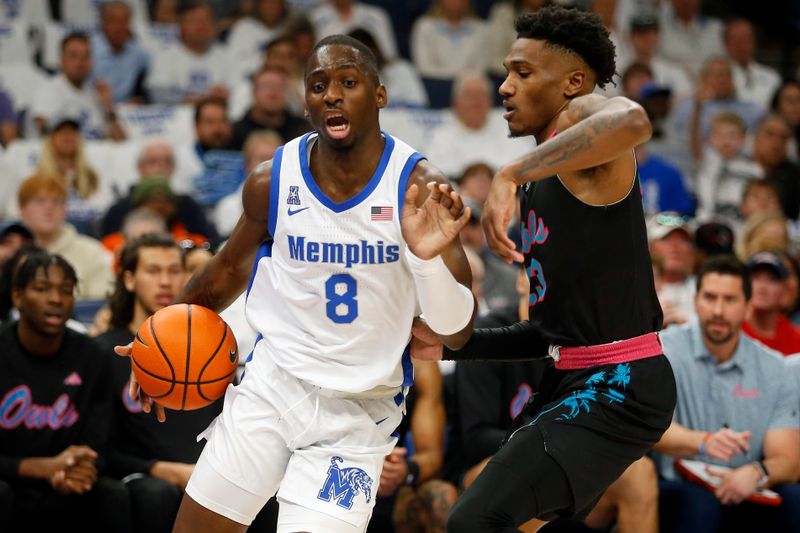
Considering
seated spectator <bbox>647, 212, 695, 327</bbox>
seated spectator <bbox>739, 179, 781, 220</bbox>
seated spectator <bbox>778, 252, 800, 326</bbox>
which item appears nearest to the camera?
seated spectator <bbox>778, 252, 800, 326</bbox>

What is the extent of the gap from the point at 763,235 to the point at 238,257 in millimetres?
5546

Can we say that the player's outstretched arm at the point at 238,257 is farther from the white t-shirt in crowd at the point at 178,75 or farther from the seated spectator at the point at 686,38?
the seated spectator at the point at 686,38

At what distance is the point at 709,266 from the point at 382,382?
10.3 ft

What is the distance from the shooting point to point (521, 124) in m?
4.17

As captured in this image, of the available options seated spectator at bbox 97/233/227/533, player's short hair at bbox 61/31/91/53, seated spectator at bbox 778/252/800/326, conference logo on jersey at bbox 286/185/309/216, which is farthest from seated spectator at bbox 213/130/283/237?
conference logo on jersey at bbox 286/185/309/216

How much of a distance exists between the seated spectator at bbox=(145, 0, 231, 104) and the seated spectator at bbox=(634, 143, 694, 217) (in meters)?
4.18

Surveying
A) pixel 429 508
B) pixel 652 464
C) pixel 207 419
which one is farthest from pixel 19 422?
pixel 652 464

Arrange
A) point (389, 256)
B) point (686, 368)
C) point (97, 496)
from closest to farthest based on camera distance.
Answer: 1. point (389, 256)
2. point (97, 496)
3. point (686, 368)

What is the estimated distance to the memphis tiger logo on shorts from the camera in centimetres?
402

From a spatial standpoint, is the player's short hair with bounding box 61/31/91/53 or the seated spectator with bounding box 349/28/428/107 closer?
the player's short hair with bounding box 61/31/91/53

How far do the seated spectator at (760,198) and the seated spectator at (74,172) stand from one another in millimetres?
5486

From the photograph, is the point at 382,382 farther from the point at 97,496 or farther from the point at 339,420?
the point at 97,496

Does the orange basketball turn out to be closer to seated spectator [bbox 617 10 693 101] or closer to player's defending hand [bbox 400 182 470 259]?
player's defending hand [bbox 400 182 470 259]

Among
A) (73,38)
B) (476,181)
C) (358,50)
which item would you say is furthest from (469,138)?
(358,50)
